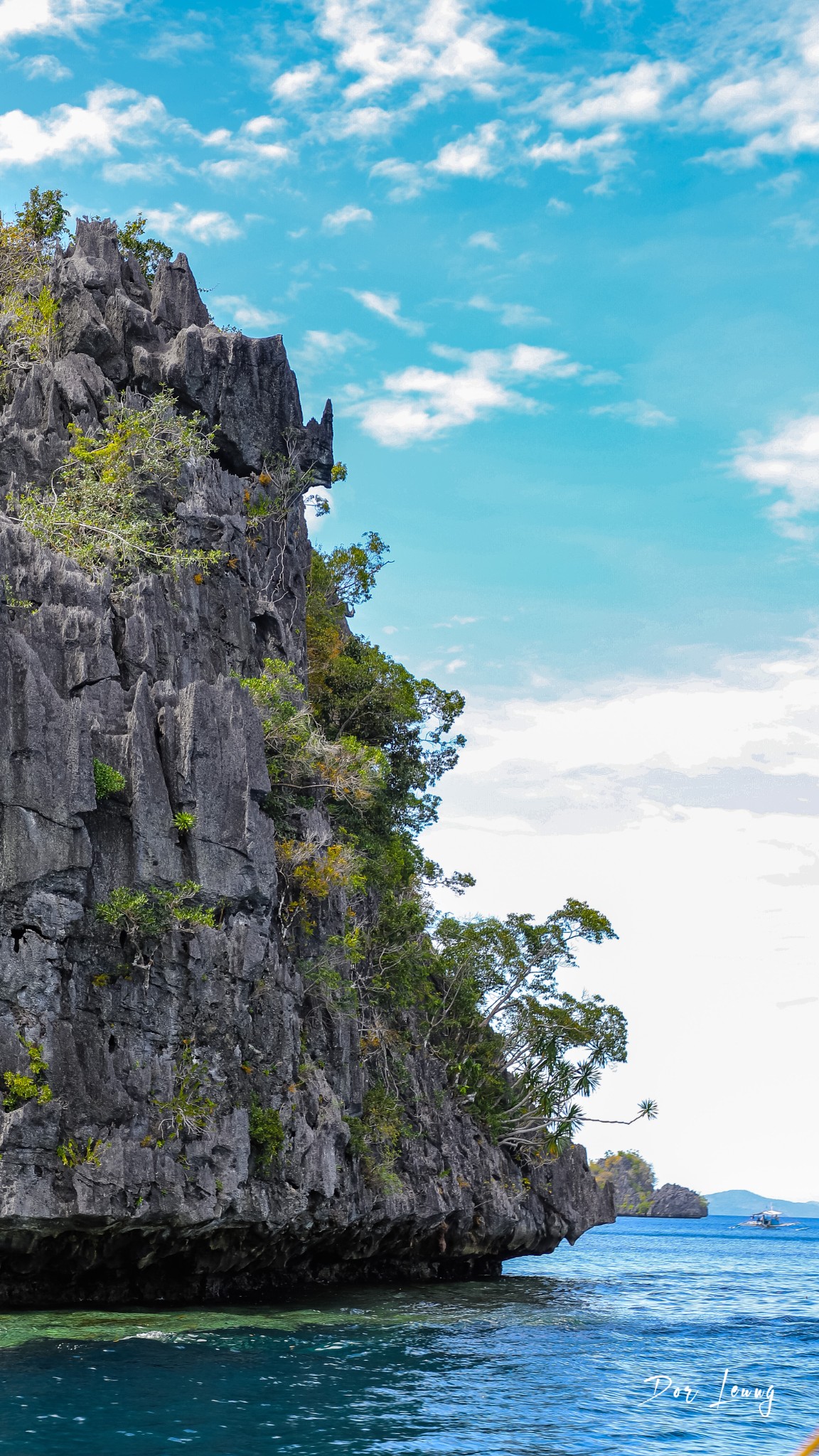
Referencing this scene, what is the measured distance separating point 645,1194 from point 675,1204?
5.06 metres

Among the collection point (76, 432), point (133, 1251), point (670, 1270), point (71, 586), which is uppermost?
point (76, 432)

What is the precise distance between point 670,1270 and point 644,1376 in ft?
146

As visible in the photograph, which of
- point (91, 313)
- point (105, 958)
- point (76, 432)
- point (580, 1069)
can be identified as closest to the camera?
point (105, 958)

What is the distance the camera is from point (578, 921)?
4781 centimetres

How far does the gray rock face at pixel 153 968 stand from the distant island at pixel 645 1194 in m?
162

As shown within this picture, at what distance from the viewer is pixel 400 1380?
2094 centimetres

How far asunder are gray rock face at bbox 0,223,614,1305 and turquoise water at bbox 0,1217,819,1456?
5.88ft

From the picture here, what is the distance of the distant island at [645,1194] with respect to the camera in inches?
7436

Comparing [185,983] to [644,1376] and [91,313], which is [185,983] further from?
[91,313]

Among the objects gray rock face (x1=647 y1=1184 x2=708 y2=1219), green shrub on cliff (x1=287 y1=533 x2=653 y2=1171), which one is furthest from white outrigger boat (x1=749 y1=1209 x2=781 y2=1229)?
green shrub on cliff (x1=287 y1=533 x2=653 y2=1171)

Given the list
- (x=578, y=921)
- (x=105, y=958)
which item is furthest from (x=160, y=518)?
(x=578, y=921)

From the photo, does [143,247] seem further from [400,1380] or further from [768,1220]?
[768,1220]

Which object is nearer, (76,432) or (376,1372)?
(376,1372)

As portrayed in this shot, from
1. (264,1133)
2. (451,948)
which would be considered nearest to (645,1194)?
(451,948)
